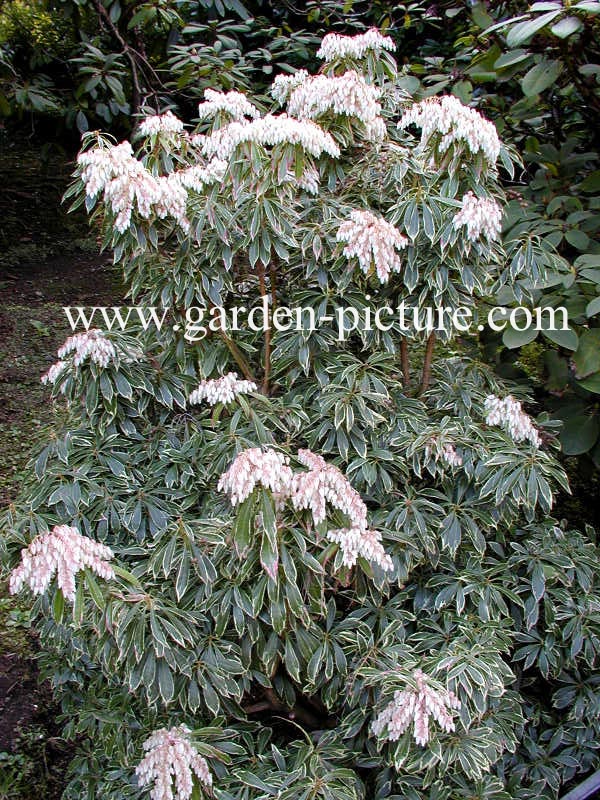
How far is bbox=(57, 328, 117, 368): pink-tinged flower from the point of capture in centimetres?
180

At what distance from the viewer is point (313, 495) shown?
1349 millimetres

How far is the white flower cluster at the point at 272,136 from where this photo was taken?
1663 millimetres

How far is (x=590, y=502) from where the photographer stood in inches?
121

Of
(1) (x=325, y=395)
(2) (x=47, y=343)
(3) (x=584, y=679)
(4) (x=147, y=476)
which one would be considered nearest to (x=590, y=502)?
(3) (x=584, y=679)

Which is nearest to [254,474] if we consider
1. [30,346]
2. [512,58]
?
[512,58]

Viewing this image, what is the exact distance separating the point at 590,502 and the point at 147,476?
199cm

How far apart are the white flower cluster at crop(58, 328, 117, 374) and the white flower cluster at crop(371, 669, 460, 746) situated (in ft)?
3.34

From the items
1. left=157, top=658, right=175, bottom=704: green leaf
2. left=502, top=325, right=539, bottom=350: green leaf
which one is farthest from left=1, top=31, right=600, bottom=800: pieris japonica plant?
left=502, top=325, right=539, bottom=350: green leaf

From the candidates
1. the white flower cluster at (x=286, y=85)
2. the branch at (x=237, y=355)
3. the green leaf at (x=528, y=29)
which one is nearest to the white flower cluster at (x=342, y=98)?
the white flower cluster at (x=286, y=85)

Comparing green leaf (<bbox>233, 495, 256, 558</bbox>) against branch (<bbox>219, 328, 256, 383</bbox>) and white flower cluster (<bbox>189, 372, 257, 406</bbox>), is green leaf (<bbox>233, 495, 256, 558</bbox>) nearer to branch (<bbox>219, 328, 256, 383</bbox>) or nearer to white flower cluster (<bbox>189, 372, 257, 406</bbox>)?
Answer: white flower cluster (<bbox>189, 372, 257, 406</bbox>)

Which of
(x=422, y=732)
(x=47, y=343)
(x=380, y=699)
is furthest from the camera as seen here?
(x=47, y=343)

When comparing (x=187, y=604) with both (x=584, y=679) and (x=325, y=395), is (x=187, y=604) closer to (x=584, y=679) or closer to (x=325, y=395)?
(x=325, y=395)

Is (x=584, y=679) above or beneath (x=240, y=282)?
beneath

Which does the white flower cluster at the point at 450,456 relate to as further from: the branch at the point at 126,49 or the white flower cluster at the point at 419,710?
the branch at the point at 126,49
